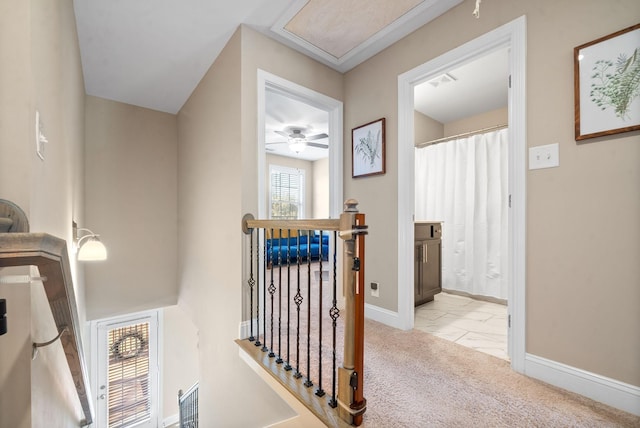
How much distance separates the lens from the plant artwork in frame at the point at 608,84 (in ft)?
4.61

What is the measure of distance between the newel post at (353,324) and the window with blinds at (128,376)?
4.27 metres

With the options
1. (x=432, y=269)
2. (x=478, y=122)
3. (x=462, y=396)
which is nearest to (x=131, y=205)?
(x=432, y=269)

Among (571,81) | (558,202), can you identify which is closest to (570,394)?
(558,202)

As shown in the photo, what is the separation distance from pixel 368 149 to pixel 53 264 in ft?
8.16

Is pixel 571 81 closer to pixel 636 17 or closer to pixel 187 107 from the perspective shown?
pixel 636 17

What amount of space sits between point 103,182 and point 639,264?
15.2ft

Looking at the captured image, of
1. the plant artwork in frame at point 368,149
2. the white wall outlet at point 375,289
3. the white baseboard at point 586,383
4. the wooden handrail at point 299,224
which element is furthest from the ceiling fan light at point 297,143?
the white baseboard at point 586,383

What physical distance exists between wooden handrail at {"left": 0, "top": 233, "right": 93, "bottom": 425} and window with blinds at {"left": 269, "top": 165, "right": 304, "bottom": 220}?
20.1 feet

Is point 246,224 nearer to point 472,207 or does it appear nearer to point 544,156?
point 544,156

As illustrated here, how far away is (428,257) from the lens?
10.7ft

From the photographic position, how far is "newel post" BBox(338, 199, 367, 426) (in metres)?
1.28

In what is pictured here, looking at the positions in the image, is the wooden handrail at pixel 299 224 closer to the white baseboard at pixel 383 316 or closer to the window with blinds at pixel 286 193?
the white baseboard at pixel 383 316

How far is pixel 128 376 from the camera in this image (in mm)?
4457

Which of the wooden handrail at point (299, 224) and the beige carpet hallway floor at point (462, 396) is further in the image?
the wooden handrail at point (299, 224)
